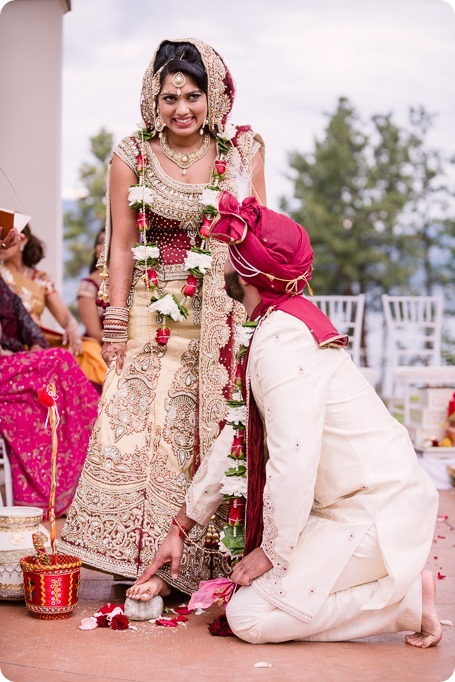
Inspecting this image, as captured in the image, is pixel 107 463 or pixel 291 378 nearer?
pixel 291 378

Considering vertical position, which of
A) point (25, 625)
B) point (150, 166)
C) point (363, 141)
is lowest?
point (25, 625)

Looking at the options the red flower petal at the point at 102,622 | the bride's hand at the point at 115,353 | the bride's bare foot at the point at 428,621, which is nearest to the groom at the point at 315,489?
the bride's bare foot at the point at 428,621

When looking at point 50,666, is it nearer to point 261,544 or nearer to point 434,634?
point 261,544

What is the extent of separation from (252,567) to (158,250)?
125 cm

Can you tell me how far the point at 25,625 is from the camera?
3125mm

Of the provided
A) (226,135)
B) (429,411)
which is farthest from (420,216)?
(226,135)

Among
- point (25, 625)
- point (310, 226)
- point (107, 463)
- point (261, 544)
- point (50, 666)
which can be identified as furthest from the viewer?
point (310, 226)

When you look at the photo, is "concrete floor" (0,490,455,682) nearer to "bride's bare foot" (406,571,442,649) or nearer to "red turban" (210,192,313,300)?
"bride's bare foot" (406,571,442,649)

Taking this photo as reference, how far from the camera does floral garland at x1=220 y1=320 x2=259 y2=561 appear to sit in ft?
9.87

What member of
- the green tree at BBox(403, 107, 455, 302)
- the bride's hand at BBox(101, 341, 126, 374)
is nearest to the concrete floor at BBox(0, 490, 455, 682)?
the bride's hand at BBox(101, 341, 126, 374)

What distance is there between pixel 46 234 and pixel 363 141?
32.2 ft

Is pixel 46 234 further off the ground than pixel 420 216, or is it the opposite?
pixel 420 216

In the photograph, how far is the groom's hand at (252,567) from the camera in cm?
286

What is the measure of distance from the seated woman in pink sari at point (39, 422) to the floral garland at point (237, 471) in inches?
81.1
